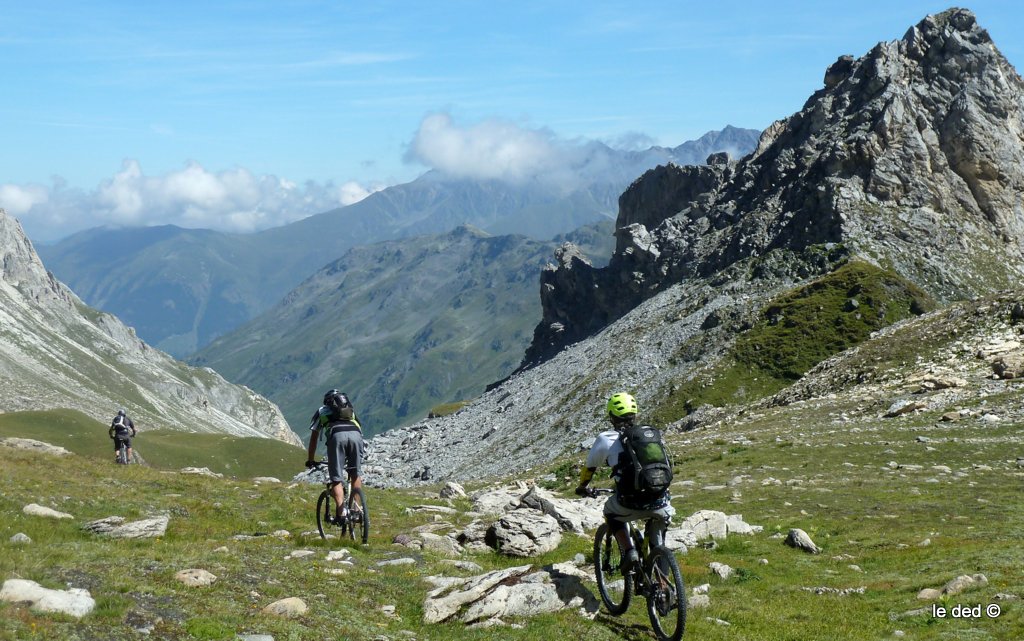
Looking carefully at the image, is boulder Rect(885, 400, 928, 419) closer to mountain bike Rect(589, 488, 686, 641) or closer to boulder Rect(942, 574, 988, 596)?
boulder Rect(942, 574, 988, 596)

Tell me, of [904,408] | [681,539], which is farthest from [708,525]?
[904,408]

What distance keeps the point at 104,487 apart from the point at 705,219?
136407mm

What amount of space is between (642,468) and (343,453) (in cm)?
1035

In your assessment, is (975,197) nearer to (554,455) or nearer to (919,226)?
(919,226)

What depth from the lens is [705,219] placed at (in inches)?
6048

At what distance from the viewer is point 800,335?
9788 cm

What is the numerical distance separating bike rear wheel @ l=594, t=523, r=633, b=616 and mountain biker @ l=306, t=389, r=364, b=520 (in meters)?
7.80

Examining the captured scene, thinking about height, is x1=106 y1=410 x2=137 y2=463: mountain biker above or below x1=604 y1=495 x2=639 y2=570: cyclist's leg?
above

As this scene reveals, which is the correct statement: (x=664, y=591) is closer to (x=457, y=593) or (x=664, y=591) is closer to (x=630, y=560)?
(x=630, y=560)

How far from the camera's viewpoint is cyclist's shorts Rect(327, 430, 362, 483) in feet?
72.3

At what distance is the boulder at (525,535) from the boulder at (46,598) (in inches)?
433

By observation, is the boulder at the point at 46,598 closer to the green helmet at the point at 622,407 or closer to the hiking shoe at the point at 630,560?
the hiking shoe at the point at 630,560

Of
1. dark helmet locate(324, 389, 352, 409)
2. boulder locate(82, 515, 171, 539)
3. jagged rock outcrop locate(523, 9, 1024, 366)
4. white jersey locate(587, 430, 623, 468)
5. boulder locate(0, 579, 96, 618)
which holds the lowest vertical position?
boulder locate(82, 515, 171, 539)

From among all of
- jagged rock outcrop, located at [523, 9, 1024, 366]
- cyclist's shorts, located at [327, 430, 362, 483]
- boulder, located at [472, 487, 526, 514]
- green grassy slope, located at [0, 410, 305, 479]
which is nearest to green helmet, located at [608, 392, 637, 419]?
cyclist's shorts, located at [327, 430, 362, 483]
